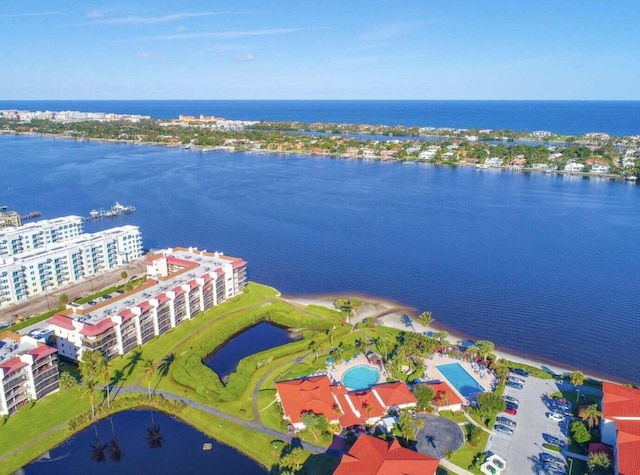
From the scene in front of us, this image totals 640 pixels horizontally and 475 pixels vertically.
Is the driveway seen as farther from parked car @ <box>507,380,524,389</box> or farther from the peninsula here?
the peninsula

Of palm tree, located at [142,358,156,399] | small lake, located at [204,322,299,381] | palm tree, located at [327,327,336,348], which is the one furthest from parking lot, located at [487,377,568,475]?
palm tree, located at [142,358,156,399]

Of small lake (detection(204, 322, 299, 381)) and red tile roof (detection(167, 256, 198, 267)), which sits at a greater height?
red tile roof (detection(167, 256, 198, 267))

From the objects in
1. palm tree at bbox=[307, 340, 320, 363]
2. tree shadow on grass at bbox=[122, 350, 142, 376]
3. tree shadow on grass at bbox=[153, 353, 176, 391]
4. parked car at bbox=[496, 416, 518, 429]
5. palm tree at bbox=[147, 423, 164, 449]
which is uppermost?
palm tree at bbox=[307, 340, 320, 363]

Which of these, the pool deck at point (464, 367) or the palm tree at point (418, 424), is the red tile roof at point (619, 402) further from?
the palm tree at point (418, 424)

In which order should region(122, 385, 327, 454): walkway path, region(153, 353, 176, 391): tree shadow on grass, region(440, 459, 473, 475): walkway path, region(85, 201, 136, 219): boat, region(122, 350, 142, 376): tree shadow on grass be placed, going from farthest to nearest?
region(85, 201, 136, 219): boat
region(122, 350, 142, 376): tree shadow on grass
region(153, 353, 176, 391): tree shadow on grass
region(122, 385, 327, 454): walkway path
region(440, 459, 473, 475): walkway path

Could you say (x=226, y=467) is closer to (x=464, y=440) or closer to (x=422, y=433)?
(x=422, y=433)

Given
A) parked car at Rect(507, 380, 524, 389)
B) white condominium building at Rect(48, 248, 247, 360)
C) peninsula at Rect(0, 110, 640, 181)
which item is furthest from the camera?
peninsula at Rect(0, 110, 640, 181)

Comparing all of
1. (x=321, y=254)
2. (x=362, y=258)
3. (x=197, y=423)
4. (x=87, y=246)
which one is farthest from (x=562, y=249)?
(x=87, y=246)
